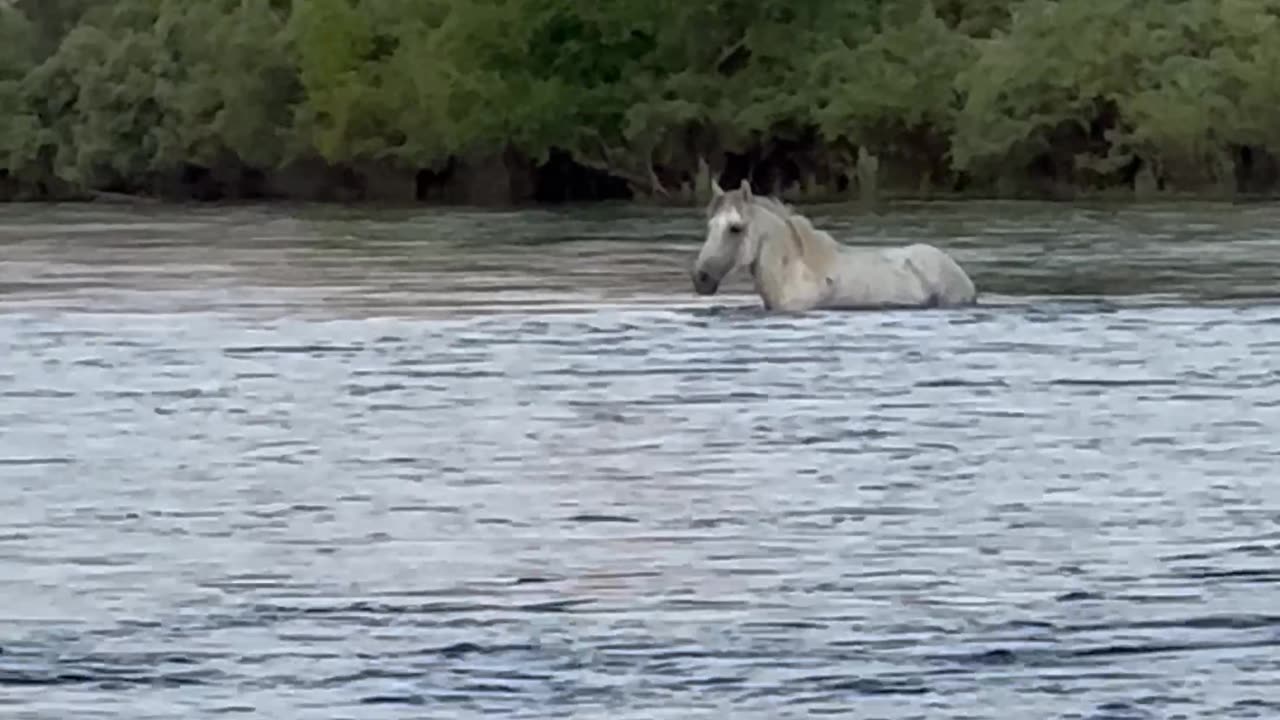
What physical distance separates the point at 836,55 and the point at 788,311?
25.5 metres

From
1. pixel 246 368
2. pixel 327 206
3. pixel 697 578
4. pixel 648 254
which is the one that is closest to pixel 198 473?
pixel 697 578

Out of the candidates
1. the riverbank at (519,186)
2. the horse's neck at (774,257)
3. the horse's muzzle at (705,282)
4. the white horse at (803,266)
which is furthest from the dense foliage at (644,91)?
the horse's neck at (774,257)

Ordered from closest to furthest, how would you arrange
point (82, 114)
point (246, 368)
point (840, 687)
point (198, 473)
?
point (840, 687)
point (198, 473)
point (246, 368)
point (82, 114)

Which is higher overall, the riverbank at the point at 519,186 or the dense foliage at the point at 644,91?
the dense foliage at the point at 644,91

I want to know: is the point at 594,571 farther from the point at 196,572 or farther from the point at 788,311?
the point at 788,311

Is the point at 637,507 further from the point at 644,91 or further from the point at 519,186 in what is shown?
the point at 519,186

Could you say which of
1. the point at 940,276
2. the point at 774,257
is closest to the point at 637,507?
the point at 774,257

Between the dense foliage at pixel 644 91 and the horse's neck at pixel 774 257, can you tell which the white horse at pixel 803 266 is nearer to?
the horse's neck at pixel 774 257

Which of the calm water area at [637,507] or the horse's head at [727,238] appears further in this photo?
the horse's head at [727,238]

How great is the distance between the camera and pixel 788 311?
641 inches

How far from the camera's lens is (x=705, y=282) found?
1648 cm

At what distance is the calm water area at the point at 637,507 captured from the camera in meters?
6.04

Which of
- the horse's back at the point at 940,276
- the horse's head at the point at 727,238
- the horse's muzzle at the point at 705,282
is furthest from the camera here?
the horse's back at the point at 940,276

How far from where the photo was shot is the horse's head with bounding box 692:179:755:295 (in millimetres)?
16047
